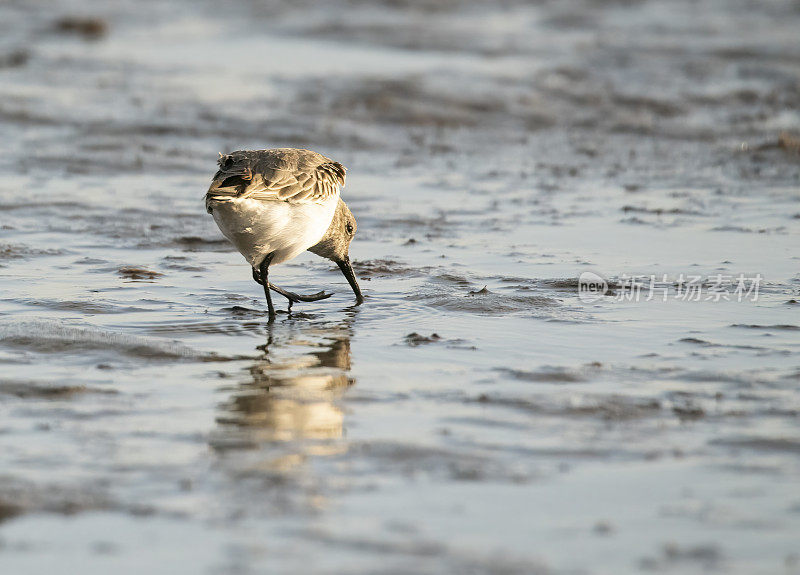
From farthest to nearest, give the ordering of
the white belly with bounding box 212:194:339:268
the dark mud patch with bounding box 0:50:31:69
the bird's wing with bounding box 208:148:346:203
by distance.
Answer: the dark mud patch with bounding box 0:50:31:69 < the white belly with bounding box 212:194:339:268 < the bird's wing with bounding box 208:148:346:203

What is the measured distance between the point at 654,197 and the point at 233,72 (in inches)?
331

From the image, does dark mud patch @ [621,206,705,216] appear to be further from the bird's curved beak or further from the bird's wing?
the bird's wing

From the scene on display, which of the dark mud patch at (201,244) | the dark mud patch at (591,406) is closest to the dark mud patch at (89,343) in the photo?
the dark mud patch at (591,406)

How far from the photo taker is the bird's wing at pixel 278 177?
268 inches

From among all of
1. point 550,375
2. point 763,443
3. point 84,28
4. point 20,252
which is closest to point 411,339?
point 550,375

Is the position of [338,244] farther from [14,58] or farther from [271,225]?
[14,58]

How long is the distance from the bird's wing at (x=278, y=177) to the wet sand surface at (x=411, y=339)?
0.80 m

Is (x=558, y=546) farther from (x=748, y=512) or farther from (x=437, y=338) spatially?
(x=437, y=338)

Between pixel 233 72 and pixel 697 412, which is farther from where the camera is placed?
pixel 233 72

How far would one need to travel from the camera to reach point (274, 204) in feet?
23.2

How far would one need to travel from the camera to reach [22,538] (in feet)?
13.0

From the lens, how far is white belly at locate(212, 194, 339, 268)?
273 inches

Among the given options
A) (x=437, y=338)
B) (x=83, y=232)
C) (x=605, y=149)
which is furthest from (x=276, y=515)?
(x=605, y=149)

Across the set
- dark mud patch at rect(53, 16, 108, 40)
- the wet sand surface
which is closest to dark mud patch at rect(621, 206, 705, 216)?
the wet sand surface
